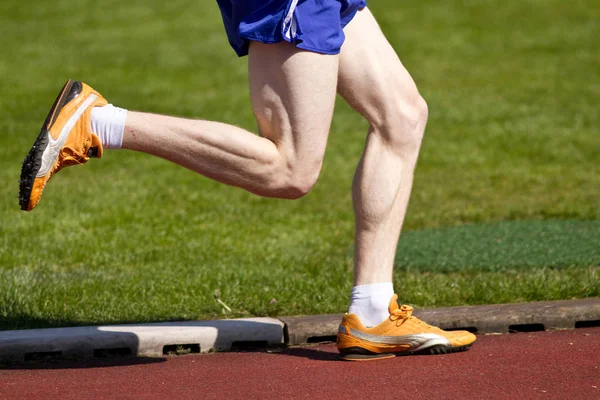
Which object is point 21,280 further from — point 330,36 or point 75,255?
point 330,36

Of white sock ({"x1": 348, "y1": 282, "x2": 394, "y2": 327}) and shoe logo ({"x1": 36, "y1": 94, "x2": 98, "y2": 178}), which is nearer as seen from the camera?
shoe logo ({"x1": 36, "y1": 94, "x2": 98, "y2": 178})

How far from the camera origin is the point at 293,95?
154 inches

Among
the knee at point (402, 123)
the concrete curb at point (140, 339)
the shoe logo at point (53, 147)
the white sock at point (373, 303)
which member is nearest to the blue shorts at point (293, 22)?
the knee at point (402, 123)

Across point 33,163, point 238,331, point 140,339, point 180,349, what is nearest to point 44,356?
point 140,339

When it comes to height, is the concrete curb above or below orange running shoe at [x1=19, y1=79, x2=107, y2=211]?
below

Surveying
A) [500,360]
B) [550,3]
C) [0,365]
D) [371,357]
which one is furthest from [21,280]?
[550,3]

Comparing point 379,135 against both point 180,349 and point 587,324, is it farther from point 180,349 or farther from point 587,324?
point 587,324

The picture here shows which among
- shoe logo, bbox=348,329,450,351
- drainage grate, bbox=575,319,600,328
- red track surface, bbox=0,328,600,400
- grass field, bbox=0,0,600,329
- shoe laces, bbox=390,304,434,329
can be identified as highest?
grass field, bbox=0,0,600,329

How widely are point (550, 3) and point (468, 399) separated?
16.8m

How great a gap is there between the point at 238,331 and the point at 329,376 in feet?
2.33

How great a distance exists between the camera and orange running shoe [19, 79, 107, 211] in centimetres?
375

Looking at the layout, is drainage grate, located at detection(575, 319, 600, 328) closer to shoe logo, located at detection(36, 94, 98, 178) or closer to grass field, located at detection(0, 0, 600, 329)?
grass field, located at detection(0, 0, 600, 329)

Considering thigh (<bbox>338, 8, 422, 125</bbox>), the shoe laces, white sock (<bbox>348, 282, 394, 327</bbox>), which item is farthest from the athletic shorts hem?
the shoe laces

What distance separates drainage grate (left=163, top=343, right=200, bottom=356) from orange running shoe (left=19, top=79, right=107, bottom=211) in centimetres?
102
